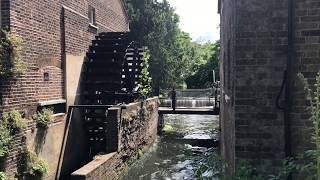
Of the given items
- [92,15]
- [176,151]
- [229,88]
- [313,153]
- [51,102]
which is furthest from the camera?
[176,151]

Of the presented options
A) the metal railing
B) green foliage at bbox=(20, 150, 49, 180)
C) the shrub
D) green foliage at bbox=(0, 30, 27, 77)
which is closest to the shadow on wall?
green foliage at bbox=(20, 150, 49, 180)

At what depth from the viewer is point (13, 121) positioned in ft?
27.9

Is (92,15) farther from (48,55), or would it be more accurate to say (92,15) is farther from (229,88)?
(229,88)

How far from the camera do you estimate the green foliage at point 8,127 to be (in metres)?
8.05

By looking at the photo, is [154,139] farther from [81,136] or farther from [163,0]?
[163,0]

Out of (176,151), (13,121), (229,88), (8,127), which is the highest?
(229,88)

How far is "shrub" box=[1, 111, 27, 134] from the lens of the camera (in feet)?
27.4

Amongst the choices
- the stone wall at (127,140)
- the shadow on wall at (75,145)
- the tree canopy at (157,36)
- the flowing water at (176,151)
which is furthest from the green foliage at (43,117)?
the tree canopy at (157,36)

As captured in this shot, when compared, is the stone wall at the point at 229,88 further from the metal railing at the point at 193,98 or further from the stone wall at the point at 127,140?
the metal railing at the point at 193,98

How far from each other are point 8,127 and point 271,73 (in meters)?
5.65

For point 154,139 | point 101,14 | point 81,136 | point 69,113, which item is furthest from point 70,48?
point 154,139

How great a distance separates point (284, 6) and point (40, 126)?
687cm

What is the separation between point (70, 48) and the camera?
12.3 meters

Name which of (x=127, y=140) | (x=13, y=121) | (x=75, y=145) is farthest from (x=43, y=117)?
(x=127, y=140)
